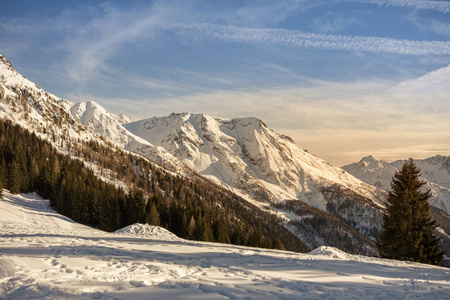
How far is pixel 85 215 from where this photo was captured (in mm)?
55531

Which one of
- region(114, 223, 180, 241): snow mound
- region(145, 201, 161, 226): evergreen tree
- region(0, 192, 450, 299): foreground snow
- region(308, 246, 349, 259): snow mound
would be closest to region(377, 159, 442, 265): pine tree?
region(308, 246, 349, 259): snow mound

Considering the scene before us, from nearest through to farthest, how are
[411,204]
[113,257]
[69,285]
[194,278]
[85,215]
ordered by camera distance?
[69,285], [194,278], [113,257], [411,204], [85,215]

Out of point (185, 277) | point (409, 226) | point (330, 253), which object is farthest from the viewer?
point (409, 226)

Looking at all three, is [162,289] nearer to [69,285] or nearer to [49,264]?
[69,285]

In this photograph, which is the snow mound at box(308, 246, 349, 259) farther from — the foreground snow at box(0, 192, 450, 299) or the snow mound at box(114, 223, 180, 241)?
the snow mound at box(114, 223, 180, 241)

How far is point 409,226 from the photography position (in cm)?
2612

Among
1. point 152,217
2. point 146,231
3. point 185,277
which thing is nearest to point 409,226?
point 185,277

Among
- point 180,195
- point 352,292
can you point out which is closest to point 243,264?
point 352,292

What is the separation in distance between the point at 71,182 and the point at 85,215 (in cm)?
1240

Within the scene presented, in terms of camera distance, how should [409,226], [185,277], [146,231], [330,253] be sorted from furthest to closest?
[146,231] < [409,226] < [330,253] < [185,277]

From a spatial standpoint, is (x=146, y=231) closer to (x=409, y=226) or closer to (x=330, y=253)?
(x=330, y=253)

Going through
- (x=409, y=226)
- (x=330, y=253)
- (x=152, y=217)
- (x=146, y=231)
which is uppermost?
(x=409, y=226)

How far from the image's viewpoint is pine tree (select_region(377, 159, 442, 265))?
2536 cm

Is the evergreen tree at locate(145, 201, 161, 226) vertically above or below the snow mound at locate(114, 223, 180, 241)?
below
